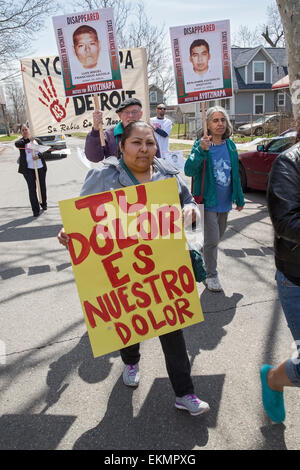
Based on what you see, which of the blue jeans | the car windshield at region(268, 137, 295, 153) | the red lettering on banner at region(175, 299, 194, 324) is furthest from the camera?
the car windshield at region(268, 137, 295, 153)

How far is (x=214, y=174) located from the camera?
12.5 feet

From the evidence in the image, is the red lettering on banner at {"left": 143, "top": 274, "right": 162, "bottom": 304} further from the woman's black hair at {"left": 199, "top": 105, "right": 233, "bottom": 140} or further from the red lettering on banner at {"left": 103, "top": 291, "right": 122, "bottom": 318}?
the woman's black hair at {"left": 199, "top": 105, "right": 233, "bottom": 140}

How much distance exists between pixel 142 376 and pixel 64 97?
4.82m

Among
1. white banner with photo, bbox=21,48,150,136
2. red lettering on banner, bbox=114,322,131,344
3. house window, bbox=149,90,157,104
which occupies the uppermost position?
house window, bbox=149,90,157,104

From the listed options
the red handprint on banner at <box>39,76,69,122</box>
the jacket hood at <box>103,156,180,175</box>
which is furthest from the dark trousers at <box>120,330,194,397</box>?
the red handprint on banner at <box>39,76,69,122</box>

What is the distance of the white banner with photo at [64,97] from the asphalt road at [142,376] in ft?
7.90

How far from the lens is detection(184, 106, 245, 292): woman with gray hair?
370 centimetres

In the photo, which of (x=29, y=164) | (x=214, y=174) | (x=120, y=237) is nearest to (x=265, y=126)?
(x=29, y=164)

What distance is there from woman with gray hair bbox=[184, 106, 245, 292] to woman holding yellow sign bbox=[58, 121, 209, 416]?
4.56ft

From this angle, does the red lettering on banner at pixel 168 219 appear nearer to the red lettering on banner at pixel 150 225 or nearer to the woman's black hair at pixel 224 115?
the red lettering on banner at pixel 150 225

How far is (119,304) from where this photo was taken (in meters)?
2.21

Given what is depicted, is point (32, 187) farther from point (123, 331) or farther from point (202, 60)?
point (123, 331)

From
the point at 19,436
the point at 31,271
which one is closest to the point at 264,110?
the point at 31,271

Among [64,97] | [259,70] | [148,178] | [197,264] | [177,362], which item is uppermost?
[259,70]
